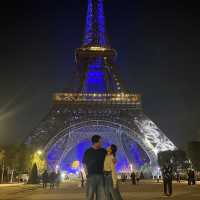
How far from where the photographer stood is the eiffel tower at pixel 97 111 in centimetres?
6269

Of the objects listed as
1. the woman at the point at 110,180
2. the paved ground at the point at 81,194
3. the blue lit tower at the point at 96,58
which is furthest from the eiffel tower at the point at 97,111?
the woman at the point at 110,180

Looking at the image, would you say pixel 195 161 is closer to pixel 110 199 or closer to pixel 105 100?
pixel 105 100

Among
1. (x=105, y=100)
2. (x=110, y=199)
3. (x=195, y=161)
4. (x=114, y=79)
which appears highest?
(x=114, y=79)

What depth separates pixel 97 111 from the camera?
6656 centimetres

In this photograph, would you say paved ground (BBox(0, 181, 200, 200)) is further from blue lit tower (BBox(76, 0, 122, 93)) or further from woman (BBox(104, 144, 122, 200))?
blue lit tower (BBox(76, 0, 122, 93))

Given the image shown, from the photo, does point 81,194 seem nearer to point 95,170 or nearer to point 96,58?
point 95,170

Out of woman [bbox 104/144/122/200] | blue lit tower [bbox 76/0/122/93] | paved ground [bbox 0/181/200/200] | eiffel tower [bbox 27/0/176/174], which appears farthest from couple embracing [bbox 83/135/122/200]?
blue lit tower [bbox 76/0/122/93]

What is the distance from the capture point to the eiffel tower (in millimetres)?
62688

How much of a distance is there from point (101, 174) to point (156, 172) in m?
57.2

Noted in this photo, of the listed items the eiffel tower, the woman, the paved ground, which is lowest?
the paved ground

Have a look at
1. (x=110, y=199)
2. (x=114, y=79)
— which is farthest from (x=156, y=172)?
(x=110, y=199)

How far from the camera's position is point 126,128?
63906 mm

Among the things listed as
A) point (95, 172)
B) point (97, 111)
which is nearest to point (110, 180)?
point (95, 172)

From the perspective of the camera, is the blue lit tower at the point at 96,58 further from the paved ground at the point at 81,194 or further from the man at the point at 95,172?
the man at the point at 95,172
